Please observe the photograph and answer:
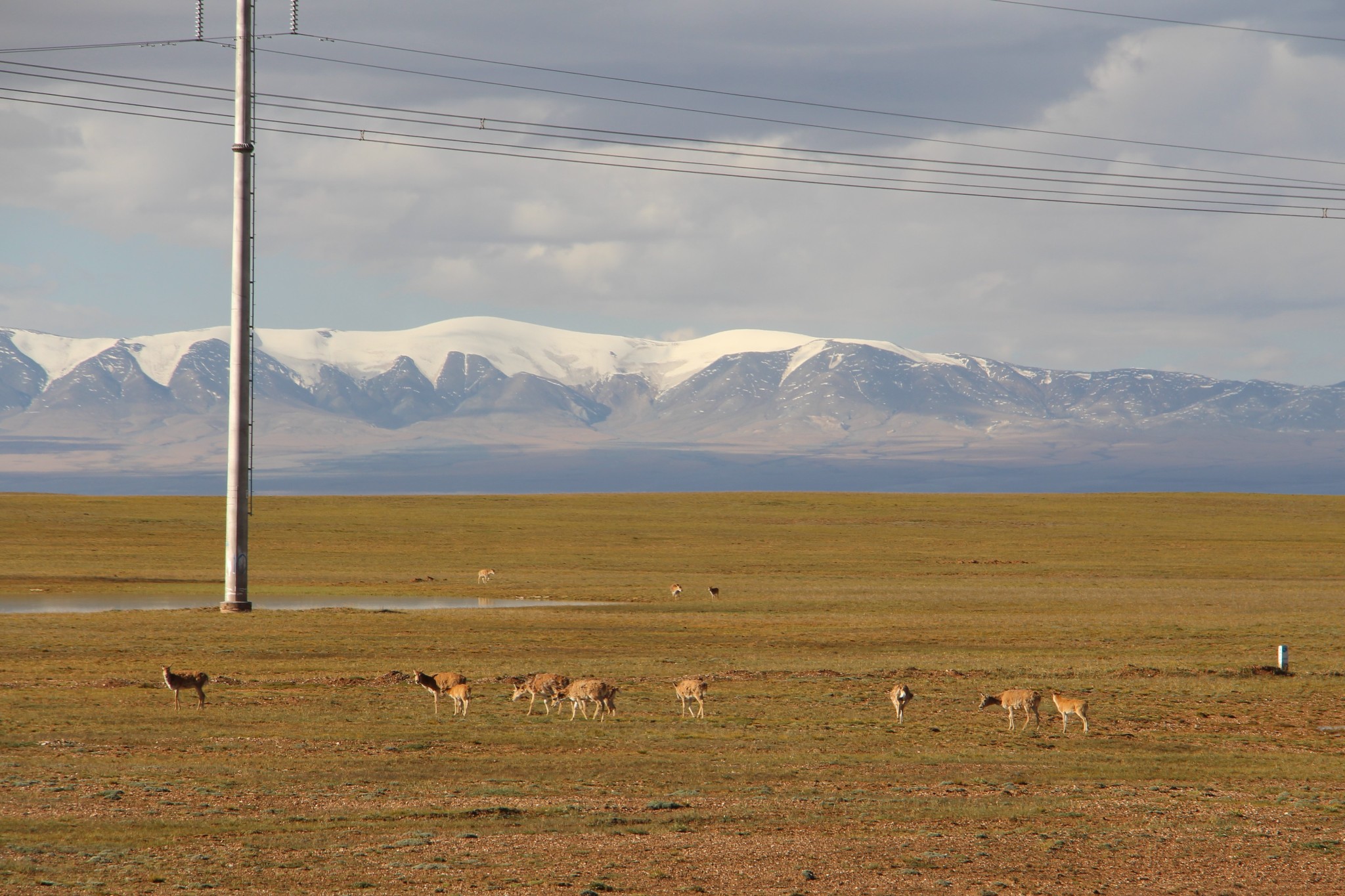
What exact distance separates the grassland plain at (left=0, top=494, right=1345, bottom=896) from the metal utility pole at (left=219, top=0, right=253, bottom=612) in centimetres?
201

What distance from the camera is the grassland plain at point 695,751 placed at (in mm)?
14016

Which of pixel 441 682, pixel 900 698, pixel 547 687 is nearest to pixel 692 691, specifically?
pixel 547 687

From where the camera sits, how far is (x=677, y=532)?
106688mm

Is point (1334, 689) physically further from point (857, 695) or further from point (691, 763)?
point (691, 763)

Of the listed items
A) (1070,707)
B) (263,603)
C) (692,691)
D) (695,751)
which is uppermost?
(692,691)

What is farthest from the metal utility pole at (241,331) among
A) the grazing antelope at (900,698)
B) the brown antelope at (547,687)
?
the grazing antelope at (900,698)

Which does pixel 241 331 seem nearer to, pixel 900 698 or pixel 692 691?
pixel 692 691

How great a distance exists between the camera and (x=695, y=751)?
20.7 meters

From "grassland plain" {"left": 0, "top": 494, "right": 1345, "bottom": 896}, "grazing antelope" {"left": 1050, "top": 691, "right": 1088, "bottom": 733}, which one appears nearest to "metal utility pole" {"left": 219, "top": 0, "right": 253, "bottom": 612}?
"grassland plain" {"left": 0, "top": 494, "right": 1345, "bottom": 896}

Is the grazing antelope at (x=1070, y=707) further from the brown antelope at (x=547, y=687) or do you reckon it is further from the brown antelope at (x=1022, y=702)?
the brown antelope at (x=547, y=687)

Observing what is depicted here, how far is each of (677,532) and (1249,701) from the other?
80506mm

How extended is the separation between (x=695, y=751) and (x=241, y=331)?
27.9 meters

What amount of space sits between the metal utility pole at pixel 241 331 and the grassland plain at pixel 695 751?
201cm

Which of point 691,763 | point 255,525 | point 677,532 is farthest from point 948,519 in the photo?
point 691,763
